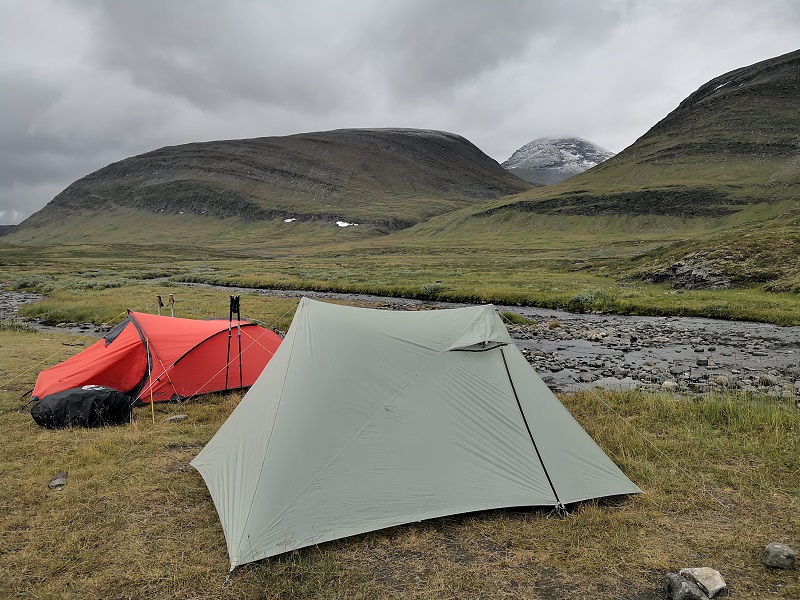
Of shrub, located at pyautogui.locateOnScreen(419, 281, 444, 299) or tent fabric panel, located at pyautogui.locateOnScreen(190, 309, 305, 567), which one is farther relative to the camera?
shrub, located at pyautogui.locateOnScreen(419, 281, 444, 299)

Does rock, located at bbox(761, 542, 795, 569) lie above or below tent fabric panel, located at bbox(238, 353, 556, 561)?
below

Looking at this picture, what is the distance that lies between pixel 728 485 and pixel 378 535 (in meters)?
5.11

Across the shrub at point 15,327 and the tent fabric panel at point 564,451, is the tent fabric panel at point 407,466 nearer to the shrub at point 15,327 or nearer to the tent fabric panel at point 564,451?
the tent fabric panel at point 564,451

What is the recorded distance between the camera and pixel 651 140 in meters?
180

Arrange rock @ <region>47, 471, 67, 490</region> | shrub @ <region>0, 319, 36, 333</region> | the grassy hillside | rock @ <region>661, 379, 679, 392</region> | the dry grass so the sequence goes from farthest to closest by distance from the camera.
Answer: the grassy hillside, shrub @ <region>0, 319, 36, 333</region>, rock @ <region>661, 379, 679, 392</region>, rock @ <region>47, 471, 67, 490</region>, the dry grass

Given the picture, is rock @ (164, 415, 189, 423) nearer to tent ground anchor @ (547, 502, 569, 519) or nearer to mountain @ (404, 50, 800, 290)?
tent ground anchor @ (547, 502, 569, 519)

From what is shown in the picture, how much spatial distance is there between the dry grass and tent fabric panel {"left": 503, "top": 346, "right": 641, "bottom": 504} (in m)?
0.22

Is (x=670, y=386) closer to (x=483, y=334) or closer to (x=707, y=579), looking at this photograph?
(x=483, y=334)

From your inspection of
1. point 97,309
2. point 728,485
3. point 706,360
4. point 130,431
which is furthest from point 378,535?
point 97,309

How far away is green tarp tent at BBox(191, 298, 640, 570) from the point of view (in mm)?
5934

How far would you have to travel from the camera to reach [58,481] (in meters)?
7.21

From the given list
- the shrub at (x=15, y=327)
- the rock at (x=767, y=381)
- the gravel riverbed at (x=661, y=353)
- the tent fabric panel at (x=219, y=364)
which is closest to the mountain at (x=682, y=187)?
the gravel riverbed at (x=661, y=353)

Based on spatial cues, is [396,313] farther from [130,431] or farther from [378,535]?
[130,431]

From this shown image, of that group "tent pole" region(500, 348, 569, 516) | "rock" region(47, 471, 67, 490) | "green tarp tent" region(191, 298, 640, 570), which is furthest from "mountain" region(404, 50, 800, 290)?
"rock" region(47, 471, 67, 490)
